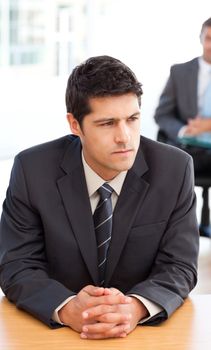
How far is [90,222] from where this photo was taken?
1.88 meters

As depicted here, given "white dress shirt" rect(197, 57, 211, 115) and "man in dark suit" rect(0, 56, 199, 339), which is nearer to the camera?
"man in dark suit" rect(0, 56, 199, 339)

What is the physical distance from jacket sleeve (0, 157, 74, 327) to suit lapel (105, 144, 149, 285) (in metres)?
0.19

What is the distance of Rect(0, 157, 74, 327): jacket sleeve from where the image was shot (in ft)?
5.42

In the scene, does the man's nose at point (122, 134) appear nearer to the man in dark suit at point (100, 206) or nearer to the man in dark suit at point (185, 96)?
the man in dark suit at point (100, 206)

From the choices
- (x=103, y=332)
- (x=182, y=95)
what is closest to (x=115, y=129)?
(x=103, y=332)

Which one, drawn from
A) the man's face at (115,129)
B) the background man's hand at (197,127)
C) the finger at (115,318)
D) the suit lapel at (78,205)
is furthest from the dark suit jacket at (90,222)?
the background man's hand at (197,127)

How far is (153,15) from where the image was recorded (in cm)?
748

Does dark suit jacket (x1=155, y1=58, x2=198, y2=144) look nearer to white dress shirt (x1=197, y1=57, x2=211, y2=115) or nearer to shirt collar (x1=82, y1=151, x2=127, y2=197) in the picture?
white dress shirt (x1=197, y1=57, x2=211, y2=115)

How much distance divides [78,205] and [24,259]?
213mm

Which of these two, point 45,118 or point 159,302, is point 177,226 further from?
point 45,118

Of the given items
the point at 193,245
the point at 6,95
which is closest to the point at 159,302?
the point at 193,245

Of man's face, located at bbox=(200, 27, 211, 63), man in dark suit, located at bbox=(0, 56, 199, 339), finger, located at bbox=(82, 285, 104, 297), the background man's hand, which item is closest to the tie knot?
man in dark suit, located at bbox=(0, 56, 199, 339)

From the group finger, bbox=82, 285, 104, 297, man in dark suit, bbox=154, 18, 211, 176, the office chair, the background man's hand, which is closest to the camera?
finger, bbox=82, 285, 104, 297

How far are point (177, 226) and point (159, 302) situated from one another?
29cm
